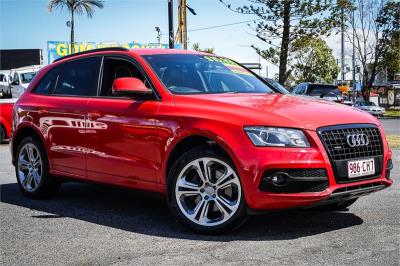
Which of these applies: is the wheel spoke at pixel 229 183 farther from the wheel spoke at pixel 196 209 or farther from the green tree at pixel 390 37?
the green tree at pixel 390 37

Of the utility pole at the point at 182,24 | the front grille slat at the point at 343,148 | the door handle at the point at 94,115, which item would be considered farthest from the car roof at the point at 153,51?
the utility pole at the point at 182,24

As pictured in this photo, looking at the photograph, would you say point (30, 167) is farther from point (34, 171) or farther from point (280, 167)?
point (280, 167)

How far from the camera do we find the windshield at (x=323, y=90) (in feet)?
Result: 66.3

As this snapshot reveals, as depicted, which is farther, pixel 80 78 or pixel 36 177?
pixel 36 177

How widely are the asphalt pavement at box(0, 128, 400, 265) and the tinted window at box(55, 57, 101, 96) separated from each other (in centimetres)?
126

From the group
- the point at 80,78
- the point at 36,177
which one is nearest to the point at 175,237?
the point at 80,78

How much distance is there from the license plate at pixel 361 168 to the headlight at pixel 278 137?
469mm

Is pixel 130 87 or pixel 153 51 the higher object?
pixel 153 51

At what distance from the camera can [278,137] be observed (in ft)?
15.1

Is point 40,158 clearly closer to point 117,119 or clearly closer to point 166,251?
point 117,119

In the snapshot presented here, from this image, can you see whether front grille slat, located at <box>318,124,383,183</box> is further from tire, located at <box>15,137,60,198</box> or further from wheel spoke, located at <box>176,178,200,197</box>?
tire, located at <box>15,137,60,198</box>

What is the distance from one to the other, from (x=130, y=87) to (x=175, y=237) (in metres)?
1.45

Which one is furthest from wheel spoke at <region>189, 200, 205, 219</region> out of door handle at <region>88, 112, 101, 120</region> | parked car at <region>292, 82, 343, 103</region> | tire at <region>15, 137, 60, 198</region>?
parked car at <region>292, 82, 343, 103</region>

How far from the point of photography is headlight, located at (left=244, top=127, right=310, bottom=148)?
4.59 metres
